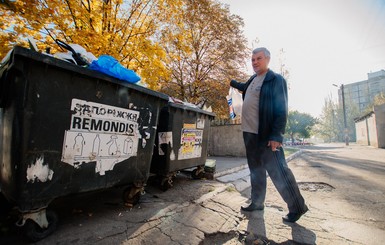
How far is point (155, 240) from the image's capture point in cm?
171

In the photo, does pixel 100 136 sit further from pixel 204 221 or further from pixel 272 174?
pixel 272 174

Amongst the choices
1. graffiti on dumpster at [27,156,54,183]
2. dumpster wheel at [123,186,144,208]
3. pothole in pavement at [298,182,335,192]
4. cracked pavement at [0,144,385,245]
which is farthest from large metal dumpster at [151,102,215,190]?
pothole in pavement at [298,182,335,192]

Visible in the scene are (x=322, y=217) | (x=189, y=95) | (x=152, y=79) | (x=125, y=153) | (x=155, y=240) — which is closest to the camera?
(x=155, y=240)

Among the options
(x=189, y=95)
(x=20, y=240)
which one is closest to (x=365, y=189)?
(x=20, y=240)

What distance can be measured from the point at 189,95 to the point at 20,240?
35.8 ft

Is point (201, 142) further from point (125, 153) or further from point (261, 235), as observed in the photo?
point (261, 235)

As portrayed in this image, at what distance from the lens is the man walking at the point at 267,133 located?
7.16ft

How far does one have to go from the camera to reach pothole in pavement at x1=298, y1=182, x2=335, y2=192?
383 centimetres

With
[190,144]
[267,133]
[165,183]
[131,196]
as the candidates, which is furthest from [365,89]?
[131,196]

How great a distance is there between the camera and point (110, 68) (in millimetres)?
2062

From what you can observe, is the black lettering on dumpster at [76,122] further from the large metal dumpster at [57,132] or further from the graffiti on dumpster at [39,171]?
the graffiti on dumpster at [39,171]

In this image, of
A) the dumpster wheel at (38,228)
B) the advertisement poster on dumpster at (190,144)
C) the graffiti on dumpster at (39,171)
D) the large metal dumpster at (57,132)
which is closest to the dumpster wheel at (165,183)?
the advertisement poster on dumpster at (190,144)

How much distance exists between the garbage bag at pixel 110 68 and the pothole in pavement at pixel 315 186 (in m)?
3.62

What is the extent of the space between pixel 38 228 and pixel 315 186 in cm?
435
